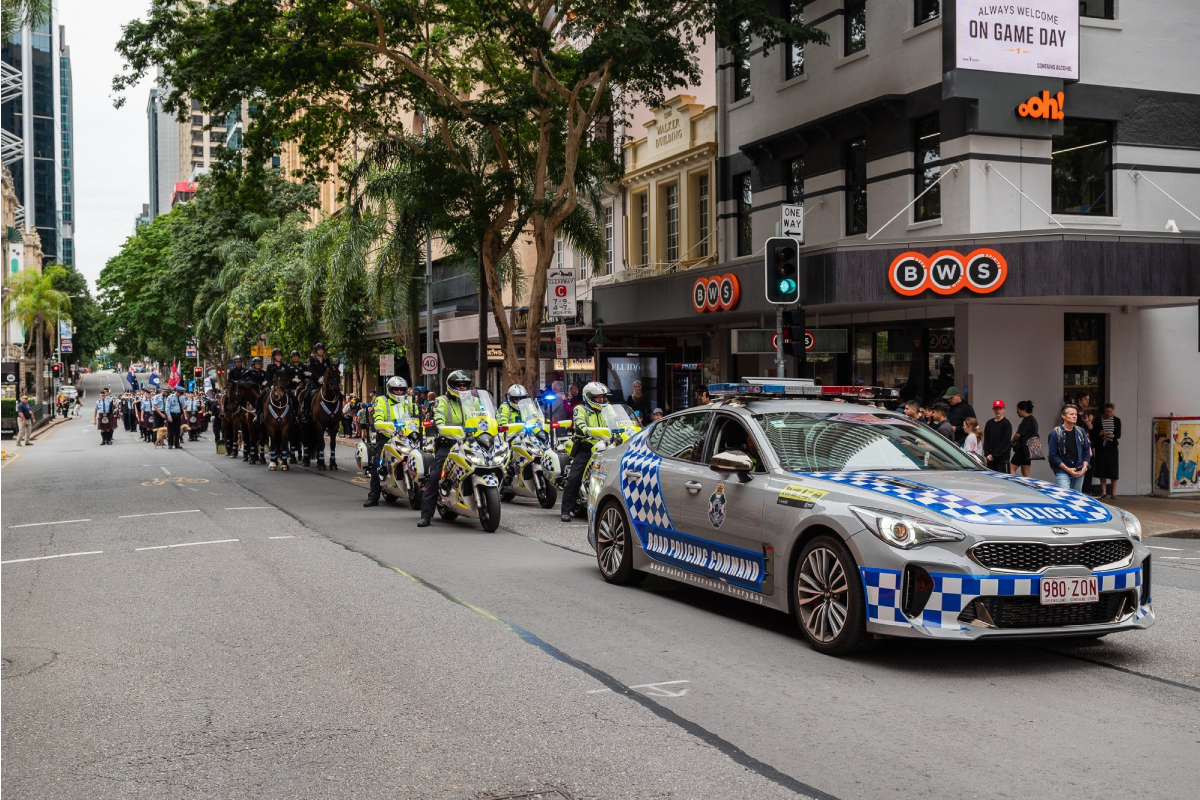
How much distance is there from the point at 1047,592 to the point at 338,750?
3953 millimetres

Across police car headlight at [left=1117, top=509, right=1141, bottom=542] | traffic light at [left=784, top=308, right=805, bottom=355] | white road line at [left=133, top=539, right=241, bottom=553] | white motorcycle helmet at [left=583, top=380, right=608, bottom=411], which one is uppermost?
traffic light at [left=784, top=308, right=805, bottom=355]

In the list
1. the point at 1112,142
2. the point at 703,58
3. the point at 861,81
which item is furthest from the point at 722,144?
the point at 1112,142

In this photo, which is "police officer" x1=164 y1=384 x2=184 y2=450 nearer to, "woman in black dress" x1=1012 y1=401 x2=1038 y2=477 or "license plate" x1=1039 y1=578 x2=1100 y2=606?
"woman in black dress" x1=1012 y1=401 x2=1038 y2=477

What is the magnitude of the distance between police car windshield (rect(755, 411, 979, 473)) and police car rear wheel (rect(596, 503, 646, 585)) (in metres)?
1.89

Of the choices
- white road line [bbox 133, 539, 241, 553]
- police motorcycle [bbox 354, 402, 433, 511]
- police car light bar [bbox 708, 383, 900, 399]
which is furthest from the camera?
police motorcycle [bbox 354, 402, 433, 511]

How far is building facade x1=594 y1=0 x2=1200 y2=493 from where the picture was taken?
18688 millimetres

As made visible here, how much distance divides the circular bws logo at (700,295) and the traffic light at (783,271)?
8217 mm

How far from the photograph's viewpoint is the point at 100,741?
5.73 metres

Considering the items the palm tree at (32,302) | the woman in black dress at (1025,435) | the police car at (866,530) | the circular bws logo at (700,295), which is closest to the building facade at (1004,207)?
the circular bws logo at (700,295)

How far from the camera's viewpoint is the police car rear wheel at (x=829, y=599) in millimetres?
7203

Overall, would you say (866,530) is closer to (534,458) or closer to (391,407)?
(391,407)

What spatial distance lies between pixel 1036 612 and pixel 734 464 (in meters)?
2.20

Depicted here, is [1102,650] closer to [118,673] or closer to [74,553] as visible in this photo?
[118,673]

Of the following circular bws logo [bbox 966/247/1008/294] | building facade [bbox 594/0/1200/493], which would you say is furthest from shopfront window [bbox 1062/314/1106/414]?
circular bws logo [bbox 966/247/1008/294]
